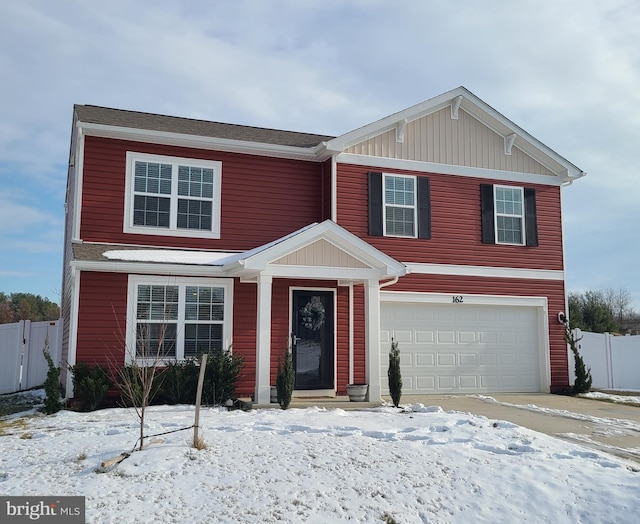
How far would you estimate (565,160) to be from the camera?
1530cm

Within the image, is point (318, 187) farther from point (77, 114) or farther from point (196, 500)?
point (196, 500)

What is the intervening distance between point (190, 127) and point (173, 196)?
1.70 m

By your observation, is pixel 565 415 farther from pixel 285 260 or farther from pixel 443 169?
pixel 443 169

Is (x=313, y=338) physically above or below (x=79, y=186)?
below

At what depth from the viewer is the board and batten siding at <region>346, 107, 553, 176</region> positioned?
1405 cm

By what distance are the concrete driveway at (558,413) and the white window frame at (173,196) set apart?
3.95 meters

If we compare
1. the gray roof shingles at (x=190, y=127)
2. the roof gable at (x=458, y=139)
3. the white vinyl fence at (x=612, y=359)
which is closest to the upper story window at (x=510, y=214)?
the roof gable at (x=458, y=139)

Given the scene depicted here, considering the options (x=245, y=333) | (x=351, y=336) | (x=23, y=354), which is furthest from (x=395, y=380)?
(x=23, y=354)

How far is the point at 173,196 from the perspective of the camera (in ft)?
41.7

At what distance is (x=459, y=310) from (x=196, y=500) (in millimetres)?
9743

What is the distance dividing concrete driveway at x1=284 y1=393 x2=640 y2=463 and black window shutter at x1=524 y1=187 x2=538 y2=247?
12.0ft

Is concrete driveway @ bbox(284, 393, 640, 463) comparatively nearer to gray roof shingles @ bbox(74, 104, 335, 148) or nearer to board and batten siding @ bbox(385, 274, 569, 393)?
board and batten siding @ bbox(385, 274, 569, 393)

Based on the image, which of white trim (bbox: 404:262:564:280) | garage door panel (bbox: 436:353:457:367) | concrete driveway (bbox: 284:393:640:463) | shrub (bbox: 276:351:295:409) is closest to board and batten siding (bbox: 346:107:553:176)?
white trim (bbox: 404:262:564:280)

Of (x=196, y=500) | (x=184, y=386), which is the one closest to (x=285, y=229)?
(x=184, y=386)
